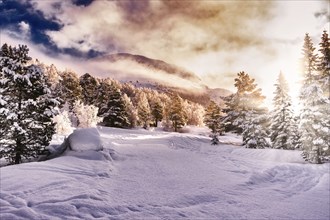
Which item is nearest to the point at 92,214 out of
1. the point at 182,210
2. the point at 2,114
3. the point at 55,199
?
the point at 55,199

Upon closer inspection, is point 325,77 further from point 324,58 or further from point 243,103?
point 243,103

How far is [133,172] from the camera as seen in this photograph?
404 inches

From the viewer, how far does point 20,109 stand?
51.9 ft

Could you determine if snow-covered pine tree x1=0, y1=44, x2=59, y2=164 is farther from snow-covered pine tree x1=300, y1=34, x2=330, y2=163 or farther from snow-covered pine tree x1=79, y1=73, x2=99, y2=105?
snow-covered pine tree x1=79, y1=73, x2=99, y2=105

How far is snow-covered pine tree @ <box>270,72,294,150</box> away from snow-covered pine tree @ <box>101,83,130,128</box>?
99.0ft

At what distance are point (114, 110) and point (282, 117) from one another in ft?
108

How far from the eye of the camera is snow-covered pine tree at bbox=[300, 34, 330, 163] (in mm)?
20016

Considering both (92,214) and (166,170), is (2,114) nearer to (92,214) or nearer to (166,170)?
(166,170)

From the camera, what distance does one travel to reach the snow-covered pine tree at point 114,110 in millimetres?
52750

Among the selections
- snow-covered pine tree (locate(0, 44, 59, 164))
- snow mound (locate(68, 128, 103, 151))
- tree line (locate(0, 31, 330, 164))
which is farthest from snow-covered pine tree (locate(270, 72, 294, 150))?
snow-covered pine tree (locate(0, 44, 59, 164))

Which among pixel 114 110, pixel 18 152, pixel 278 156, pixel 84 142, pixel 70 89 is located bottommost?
pixel 278 156

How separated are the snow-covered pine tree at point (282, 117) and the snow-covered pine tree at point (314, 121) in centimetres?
835

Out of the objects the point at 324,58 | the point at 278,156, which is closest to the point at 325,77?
the point at 324,58

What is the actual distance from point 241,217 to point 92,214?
10.3 ft
